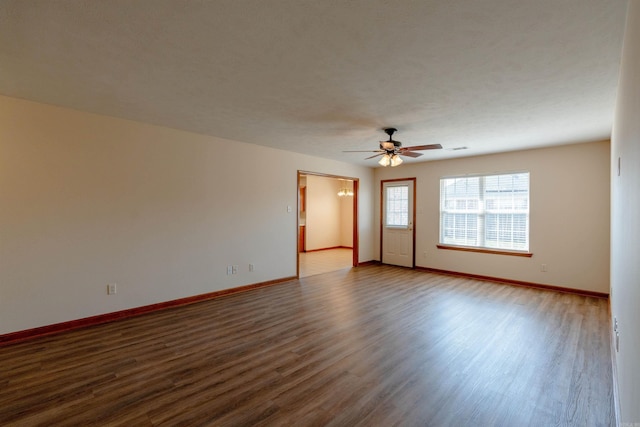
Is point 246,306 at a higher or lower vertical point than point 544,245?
lower

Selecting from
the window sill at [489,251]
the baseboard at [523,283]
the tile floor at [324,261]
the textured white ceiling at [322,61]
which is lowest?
the tile floor at [324,261]

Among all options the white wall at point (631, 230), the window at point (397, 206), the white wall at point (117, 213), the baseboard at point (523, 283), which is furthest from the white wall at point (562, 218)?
the white wall at point (117, 213)

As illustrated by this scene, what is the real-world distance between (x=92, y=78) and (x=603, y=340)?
218 inches

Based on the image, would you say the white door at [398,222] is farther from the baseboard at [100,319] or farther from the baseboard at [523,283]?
the baseboard at [100,319]

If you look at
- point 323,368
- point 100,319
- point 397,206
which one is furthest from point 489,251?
point 100,319

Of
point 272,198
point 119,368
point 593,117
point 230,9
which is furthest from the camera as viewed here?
point 272,198

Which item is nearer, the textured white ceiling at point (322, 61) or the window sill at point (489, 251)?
the textured white ceiling at point (322, 61)

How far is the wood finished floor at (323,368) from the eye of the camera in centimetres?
201

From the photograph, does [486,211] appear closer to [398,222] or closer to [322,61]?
[398,222]

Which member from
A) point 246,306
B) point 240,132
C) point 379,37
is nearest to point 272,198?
point 240,132

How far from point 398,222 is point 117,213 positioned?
5.73m

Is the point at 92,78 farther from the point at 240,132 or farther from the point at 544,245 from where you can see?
the point at 544,245

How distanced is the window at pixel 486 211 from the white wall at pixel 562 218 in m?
0.16

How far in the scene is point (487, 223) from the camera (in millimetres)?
5906
